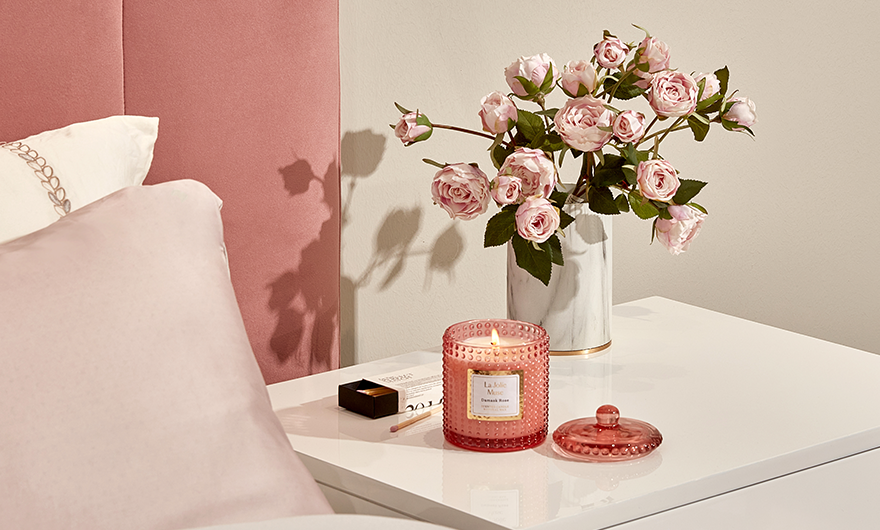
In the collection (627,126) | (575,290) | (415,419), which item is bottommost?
(415,419)

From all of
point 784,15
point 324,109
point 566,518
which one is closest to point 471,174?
point 324,109

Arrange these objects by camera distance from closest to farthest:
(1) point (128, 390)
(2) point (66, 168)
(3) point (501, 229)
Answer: (1) point (128, 390) < (2) point (66, 168) < (3) point (501, 229)

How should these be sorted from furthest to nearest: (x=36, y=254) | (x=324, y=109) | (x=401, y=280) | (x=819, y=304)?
(x=819, y=304) → (x=401, y=280) → (x=324, y=109) → (x=36, y=254)

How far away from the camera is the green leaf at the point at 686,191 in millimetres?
1102

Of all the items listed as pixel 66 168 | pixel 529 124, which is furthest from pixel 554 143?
pixel 66 168

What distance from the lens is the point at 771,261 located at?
5.84ft

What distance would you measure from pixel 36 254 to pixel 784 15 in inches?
57.4

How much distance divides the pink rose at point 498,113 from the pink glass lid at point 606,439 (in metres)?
0.38

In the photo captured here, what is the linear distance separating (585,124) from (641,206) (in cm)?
12

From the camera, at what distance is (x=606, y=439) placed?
88 centimetres

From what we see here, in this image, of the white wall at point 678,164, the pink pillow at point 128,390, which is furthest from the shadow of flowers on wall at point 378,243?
the pink pillow at point 128,390

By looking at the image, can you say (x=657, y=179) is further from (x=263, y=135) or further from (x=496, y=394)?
(x=263, y=135)

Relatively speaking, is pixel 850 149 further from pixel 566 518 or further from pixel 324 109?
pixel 566 518

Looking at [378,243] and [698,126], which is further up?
[698,126]
